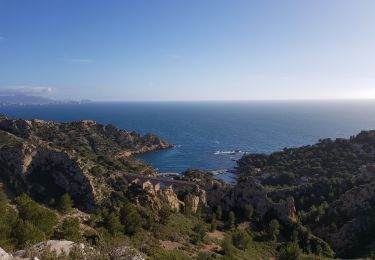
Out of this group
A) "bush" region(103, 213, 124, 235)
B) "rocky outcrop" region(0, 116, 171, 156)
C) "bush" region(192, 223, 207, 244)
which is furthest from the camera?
"rocky outcrop" region(0, 116, 171, 156)

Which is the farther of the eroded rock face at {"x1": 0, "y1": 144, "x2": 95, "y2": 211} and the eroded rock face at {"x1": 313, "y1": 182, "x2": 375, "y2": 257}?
the eroded rock face at {"x1": 0, "y1": 144, "x2": 95, "y2": 211}

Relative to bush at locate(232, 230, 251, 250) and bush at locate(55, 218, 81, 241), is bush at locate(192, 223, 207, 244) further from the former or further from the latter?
bush at locate(55, 218, 81, 241)

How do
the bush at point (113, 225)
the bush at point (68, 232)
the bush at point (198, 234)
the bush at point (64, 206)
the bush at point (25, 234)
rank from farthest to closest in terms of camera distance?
the bush at point (64, 206) < the bush at point (198, 234) < the bush at point (113, 225) < the bush at point (68, 232) < the bush at point (25, 234)

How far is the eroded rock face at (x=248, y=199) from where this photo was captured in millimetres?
48344

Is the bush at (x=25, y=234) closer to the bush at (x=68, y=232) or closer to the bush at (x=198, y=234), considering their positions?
the bush at (x=68, y=232)

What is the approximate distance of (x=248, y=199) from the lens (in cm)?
5122

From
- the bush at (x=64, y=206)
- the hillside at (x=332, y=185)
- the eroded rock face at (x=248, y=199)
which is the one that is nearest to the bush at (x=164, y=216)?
the bush at (x=64, y=206)

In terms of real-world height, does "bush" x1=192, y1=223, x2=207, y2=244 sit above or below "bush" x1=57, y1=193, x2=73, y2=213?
below

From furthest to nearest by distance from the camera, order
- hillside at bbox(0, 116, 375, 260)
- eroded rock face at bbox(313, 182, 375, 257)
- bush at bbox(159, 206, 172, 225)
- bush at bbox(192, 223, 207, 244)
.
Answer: eroded rock face at bbox(313, 182, 375, 257)
bush at bbox(159, 206, 172, 225)
bush at bbox(192, 223, 207, 244)
hillside at bbox(0, 116, 375, 260)

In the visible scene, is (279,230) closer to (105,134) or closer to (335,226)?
(335,226)

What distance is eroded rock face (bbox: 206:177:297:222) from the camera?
4834 cm

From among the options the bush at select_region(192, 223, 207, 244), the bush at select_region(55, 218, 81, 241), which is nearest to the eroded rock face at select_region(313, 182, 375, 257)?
the bush at select_region(192, 223, 207, 244)

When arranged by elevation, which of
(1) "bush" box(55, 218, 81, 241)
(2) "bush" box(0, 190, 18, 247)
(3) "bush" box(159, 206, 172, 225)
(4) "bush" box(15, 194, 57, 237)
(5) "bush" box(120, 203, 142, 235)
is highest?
(2) "bush" box(0, 190, 18, 247)

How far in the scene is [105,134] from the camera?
137m
